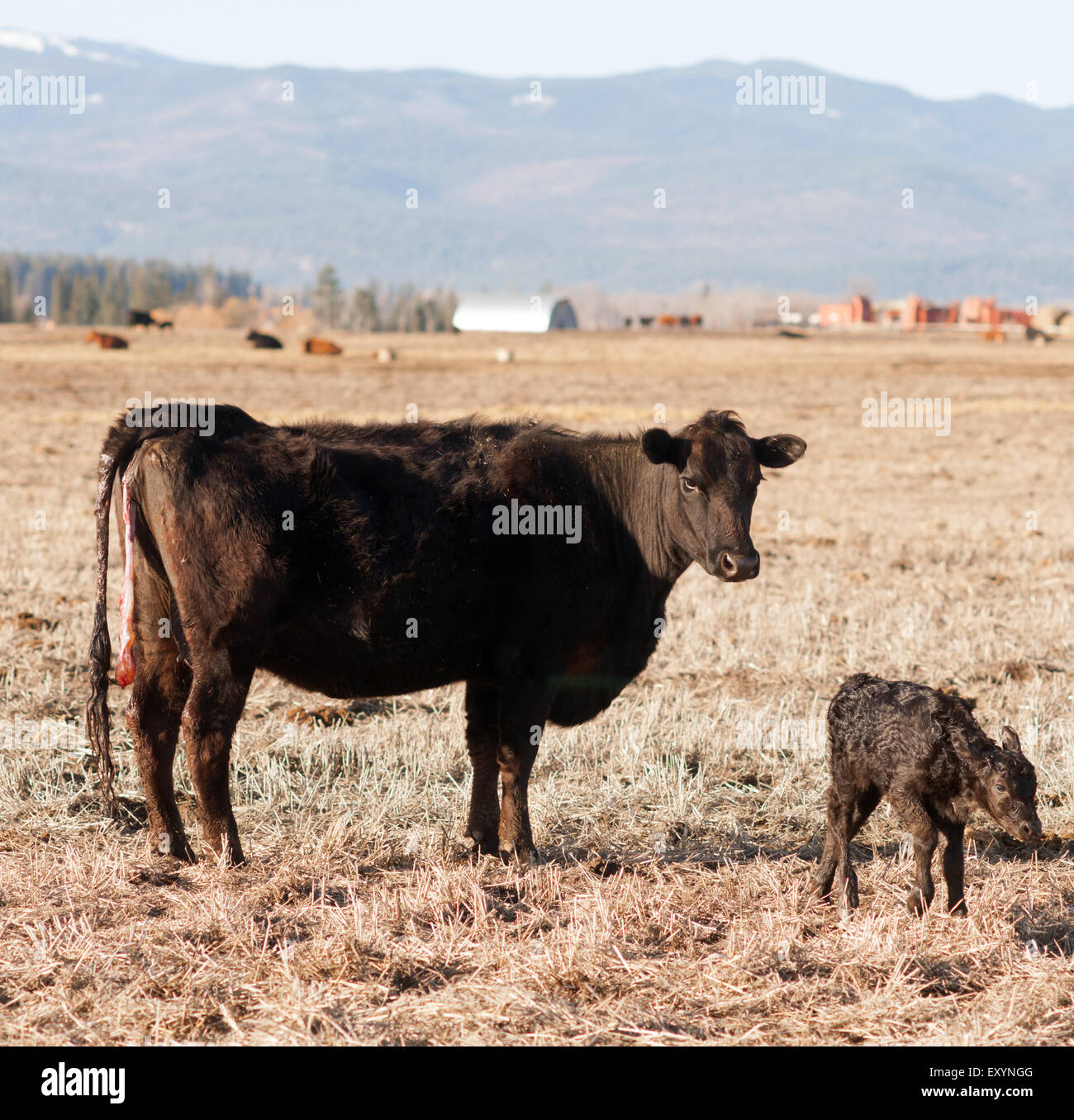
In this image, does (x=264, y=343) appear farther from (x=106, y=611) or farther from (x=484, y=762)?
(x=484, y=762)

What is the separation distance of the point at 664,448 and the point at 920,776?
82.3 inches

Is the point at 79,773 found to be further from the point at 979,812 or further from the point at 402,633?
the point at 979,812

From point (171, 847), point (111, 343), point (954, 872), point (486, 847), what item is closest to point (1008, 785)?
point (954, 872)

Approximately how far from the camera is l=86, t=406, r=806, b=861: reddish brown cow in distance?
237 inches

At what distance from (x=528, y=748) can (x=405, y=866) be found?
83 cm

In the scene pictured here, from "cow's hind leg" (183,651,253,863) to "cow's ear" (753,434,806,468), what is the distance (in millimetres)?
2857

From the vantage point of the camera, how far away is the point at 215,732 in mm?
6035

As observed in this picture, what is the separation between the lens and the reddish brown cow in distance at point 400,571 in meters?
6.01

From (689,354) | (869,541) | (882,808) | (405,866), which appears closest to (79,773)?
(405,866)

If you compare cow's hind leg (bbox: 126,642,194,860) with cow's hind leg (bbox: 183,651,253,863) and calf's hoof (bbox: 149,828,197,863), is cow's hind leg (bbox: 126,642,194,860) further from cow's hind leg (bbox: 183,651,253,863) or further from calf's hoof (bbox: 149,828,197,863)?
cow's hind leg (bbox: 183,651,253,863)

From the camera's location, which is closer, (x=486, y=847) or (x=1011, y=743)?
(x=1011, y=743)

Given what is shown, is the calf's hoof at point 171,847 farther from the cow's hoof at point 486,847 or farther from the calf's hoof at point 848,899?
the calf's hoof at point 848,899

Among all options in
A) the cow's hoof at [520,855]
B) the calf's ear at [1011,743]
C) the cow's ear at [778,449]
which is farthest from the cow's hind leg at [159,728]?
the calf's ear at [1011,743]

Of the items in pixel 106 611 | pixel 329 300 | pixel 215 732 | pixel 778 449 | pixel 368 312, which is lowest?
pixel 215 732
